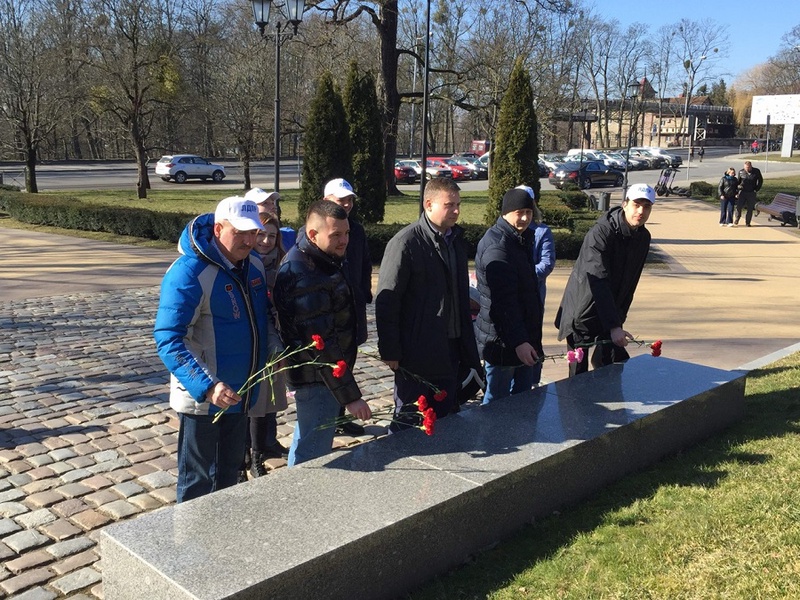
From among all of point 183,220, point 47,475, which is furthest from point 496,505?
point 183,220

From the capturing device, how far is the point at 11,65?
88.0 feet

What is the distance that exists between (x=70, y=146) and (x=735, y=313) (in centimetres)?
6174

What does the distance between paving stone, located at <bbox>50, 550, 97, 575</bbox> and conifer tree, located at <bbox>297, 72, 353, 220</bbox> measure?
46.5ft

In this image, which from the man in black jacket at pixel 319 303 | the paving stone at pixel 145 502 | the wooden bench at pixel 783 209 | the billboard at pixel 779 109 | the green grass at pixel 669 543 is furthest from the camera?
the billboard at pixel 779 109

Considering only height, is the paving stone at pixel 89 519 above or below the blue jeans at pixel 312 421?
below

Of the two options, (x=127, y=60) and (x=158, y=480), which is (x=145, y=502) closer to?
(x=158, y=480)

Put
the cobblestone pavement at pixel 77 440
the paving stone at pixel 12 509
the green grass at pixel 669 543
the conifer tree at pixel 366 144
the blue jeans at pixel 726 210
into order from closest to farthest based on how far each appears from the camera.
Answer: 1. the green grass at pixel 669 543
2. the cobblestone pavement at pixel 77 440
3. the paving stone at pixel 12 509
4. the conifer tree at pixel 366 144
5. the blue jeans at pixel 726 210

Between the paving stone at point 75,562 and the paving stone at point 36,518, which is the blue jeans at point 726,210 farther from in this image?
the paving stone at point 75,562

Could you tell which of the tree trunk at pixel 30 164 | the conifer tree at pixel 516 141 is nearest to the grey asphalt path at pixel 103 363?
the conifer tree at pixel 516 141

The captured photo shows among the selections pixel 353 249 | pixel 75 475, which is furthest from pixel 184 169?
pixel 75 475

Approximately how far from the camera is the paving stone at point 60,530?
4.14 metres

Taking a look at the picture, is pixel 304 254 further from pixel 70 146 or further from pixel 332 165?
pixel 70 146

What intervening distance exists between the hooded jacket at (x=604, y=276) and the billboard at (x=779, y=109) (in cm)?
6286

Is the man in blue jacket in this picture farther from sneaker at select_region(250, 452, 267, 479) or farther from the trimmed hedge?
the trimmed hedge
